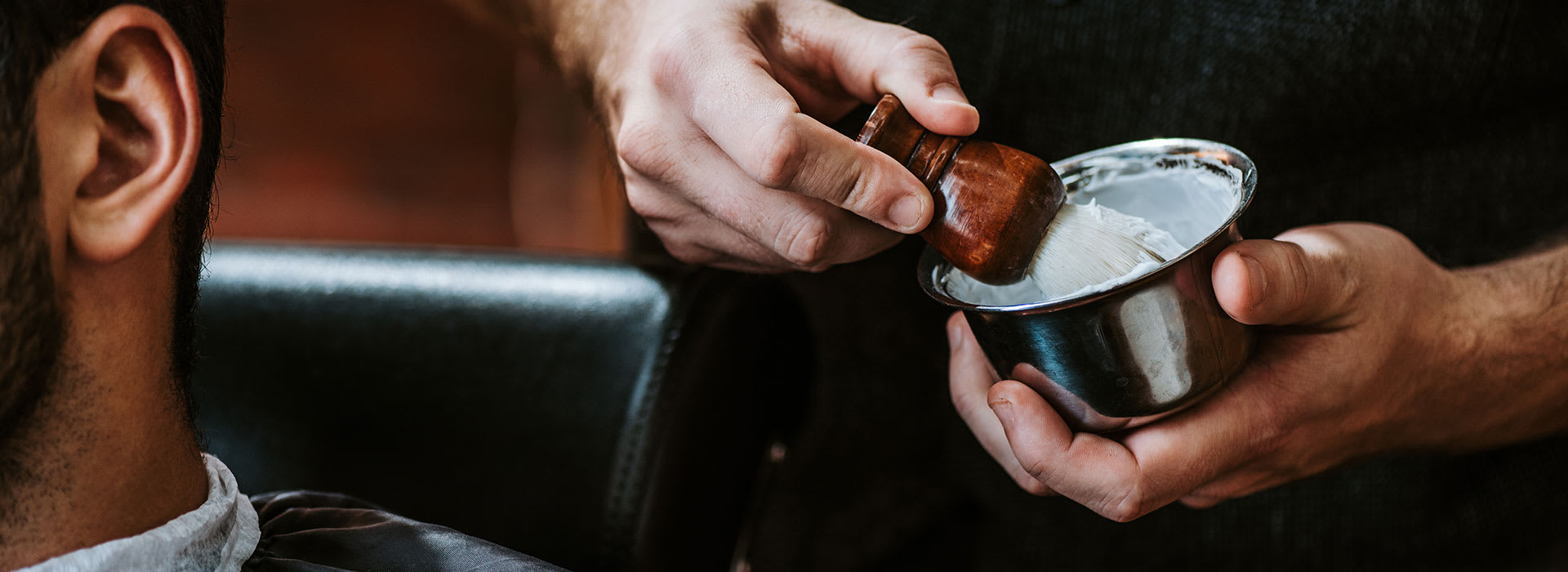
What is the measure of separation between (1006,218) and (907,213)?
0.08 m

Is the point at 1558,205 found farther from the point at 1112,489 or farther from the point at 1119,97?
the point at 1112,489

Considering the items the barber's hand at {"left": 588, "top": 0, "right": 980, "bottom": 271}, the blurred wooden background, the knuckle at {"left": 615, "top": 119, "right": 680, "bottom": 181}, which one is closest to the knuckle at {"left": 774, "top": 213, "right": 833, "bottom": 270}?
the barber's hand at {"left": 588, "top": 0, "right": 980, "bottom": 271}

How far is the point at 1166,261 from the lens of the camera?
2.49 ft

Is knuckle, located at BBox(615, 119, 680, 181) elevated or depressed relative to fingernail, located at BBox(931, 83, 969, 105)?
depressed

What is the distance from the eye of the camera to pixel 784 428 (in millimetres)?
1215

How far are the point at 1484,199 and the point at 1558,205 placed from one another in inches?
3.9

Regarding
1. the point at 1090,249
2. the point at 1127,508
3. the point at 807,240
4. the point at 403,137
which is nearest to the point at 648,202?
the point at 807,240

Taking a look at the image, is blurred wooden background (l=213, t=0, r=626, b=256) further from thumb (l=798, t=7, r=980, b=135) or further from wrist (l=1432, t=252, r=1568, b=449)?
wrist (l=1432, t=252, r=1568, b=449)

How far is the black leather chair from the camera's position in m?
1.00

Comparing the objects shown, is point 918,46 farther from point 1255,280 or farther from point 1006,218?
point 1255,280

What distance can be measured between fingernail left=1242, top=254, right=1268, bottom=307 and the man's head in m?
0.80

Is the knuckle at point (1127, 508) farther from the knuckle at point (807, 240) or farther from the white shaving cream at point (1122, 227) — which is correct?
the knuckle at point (807, 240)

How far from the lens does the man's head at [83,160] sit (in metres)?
0.63

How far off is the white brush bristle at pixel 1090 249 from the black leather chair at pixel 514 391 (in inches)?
14.6
